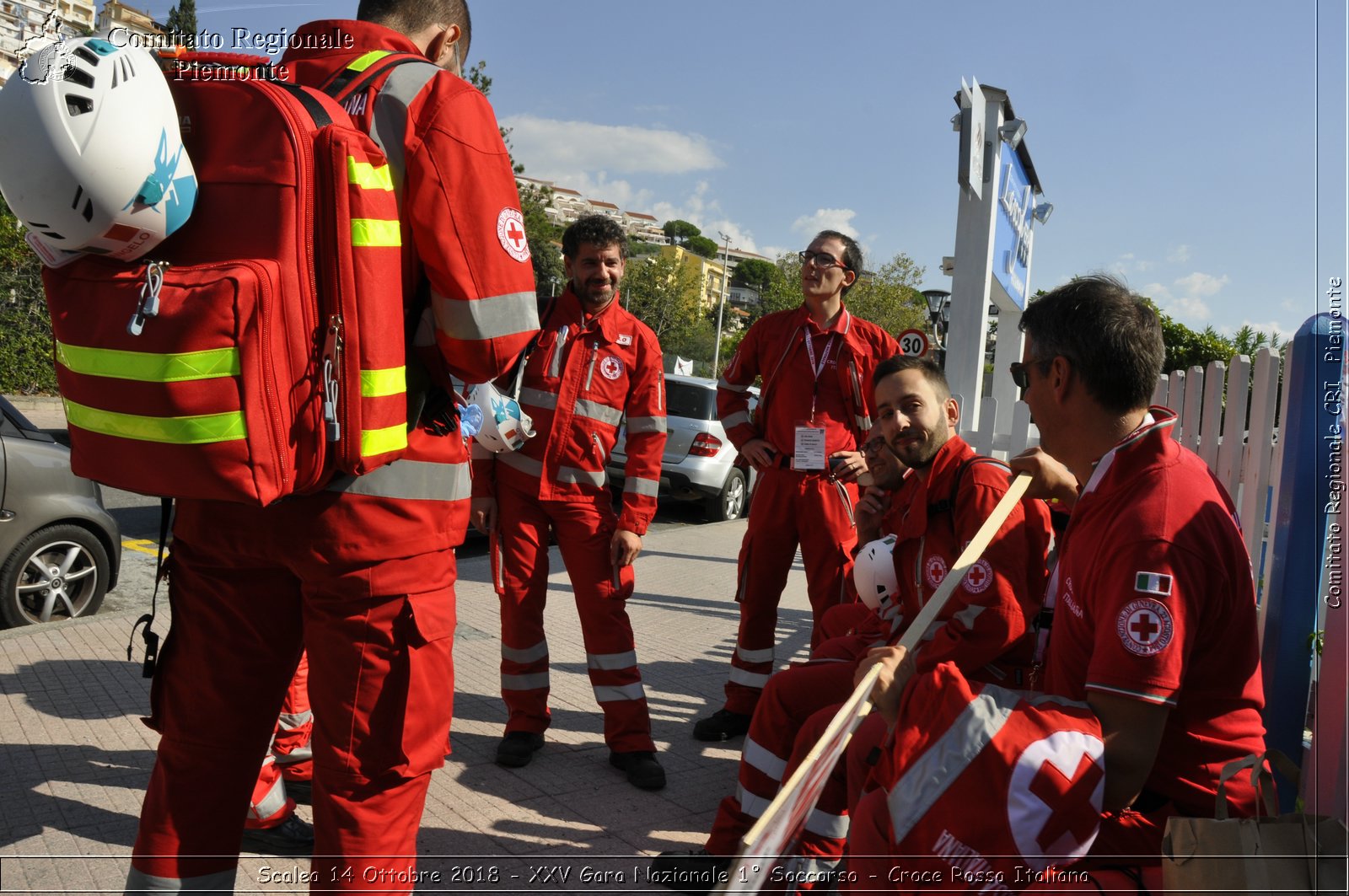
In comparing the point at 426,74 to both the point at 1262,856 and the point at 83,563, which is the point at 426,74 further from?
the point at 83,563

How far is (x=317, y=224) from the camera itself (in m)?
1.84

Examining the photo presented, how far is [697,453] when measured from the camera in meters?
12.6

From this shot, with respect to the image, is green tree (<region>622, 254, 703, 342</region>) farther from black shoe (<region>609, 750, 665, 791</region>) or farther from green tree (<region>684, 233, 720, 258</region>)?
green tree (<region>684, 233, 720, 258</region>)

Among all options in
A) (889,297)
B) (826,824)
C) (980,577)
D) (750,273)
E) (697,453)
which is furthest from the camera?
(750,273)

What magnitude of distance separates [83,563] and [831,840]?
5075mm

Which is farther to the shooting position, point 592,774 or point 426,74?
point 592,774

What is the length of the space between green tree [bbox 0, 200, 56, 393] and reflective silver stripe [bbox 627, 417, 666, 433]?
1691cm

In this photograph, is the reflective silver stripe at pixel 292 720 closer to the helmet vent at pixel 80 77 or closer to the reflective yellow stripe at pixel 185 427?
the reflective yellow stripe at pixel 185 427

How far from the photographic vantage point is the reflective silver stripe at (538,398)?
4137 mm

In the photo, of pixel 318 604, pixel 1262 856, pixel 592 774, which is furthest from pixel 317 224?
pixel 592 774

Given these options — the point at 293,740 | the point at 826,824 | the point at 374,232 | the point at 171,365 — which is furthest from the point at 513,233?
the point at 293,740

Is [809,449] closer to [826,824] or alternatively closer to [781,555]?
[781,555]

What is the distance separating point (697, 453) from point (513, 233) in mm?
10577

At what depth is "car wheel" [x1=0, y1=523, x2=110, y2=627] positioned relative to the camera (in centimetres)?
560
